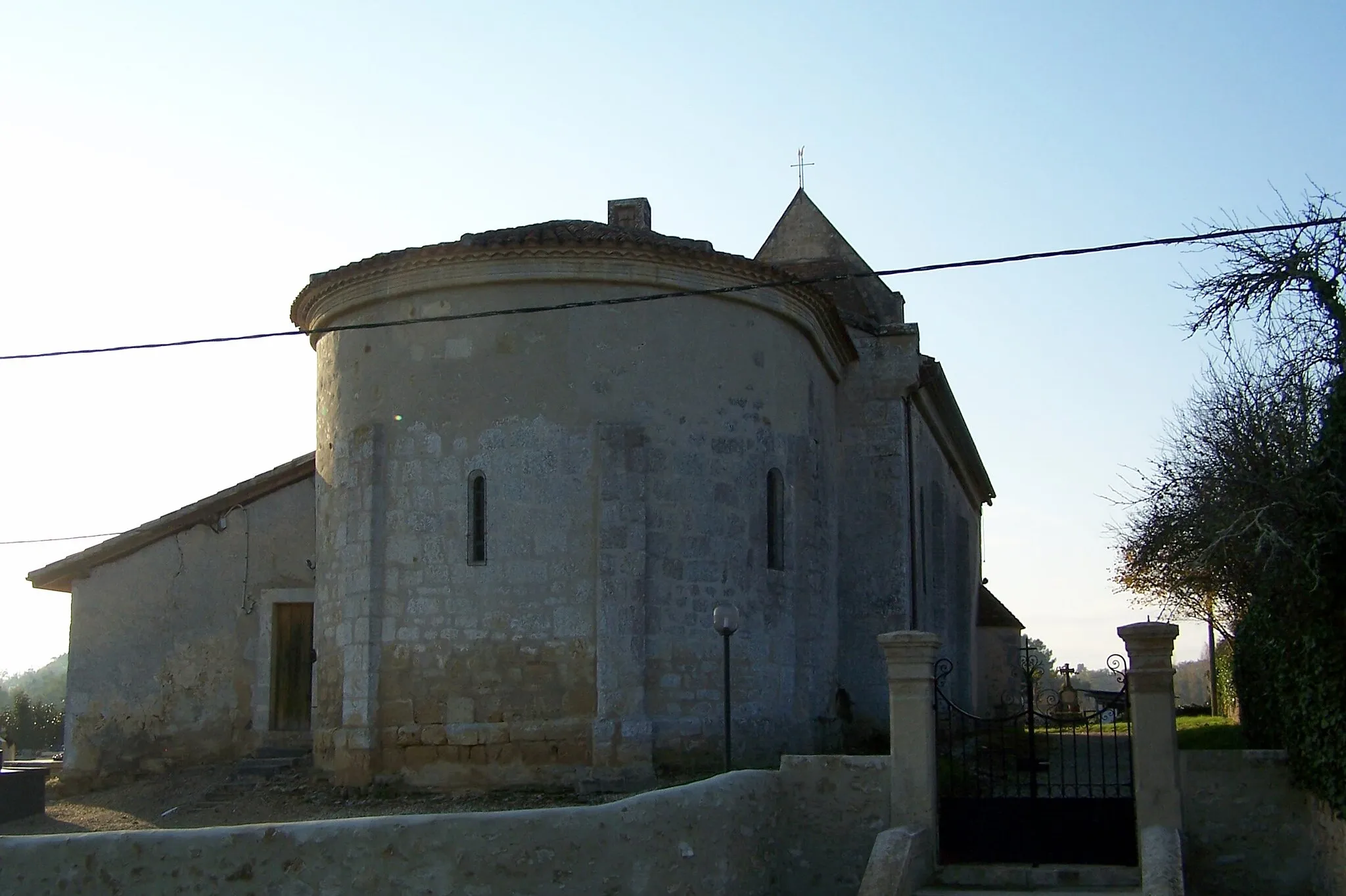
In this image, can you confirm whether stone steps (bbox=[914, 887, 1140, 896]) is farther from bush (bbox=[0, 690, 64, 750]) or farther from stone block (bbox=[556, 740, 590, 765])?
bush (bbox=[0, 690, 64, 750])

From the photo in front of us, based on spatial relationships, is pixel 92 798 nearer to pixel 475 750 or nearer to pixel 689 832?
pixel 475 750

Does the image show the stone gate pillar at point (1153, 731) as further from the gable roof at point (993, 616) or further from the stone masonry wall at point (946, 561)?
A: the gable roof at point (993, 616)

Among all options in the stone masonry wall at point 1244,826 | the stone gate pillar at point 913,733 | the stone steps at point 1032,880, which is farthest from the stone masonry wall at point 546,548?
the stone masonry wall at point 1244,826

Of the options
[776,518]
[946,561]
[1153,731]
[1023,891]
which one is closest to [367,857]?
[1023,891]

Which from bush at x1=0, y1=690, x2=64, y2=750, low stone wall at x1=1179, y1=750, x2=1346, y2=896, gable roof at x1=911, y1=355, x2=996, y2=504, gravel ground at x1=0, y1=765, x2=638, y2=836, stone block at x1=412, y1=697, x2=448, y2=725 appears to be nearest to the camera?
low stone wall at x1=1179, y1=750, x2=1346, y2=896

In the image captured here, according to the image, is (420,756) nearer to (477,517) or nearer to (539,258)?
(477,517)

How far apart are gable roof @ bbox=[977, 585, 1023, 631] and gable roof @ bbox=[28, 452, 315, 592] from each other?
69.7 feet

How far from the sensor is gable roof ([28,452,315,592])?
1958cm

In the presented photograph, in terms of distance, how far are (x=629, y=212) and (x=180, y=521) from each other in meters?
7.90

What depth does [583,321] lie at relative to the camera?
53.6ft

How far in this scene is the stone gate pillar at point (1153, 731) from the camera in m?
12.2

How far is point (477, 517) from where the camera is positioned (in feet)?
53.1

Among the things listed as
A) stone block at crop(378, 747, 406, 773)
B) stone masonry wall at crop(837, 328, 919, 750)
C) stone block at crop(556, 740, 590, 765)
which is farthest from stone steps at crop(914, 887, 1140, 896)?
stone masonry wall at crop(837, 328, 919, 750)

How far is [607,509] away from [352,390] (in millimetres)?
3704
